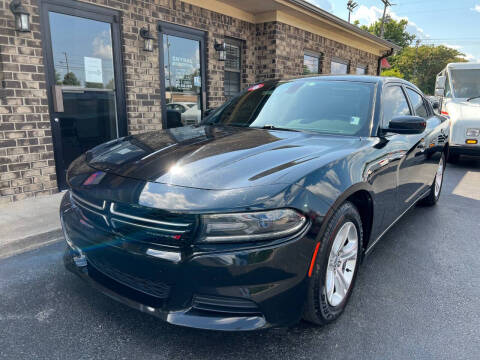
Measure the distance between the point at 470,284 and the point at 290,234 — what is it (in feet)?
6.24

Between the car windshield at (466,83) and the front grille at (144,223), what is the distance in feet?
30.9

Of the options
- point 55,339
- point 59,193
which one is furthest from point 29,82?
point 55,339

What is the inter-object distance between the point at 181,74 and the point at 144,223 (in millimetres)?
5924

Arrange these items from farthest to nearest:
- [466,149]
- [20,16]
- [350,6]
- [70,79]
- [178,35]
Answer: [350,6] → [466,149] → [178,35] → [70,79] → [20,16]

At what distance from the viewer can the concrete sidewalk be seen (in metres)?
3.36

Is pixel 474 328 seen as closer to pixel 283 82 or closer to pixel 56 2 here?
pixel 283 82

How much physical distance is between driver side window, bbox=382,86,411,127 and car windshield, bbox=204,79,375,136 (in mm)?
163

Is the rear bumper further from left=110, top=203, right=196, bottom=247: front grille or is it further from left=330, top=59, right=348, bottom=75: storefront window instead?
left=110, top=203, right=196, bottom=247: front grille

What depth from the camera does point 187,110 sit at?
24.7ft

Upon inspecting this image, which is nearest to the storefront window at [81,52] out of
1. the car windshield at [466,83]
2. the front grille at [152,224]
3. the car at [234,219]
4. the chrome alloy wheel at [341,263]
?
the car at [234,219]

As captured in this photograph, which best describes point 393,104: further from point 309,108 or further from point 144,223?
point 144,223

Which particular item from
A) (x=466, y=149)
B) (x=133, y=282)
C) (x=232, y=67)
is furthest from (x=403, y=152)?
(x=232, y=67)

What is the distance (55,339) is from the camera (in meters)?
2.06

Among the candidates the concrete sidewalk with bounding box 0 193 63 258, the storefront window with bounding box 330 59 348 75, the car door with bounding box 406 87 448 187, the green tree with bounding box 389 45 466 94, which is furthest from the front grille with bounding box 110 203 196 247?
the green tree with bounding box 389 45 466 94
